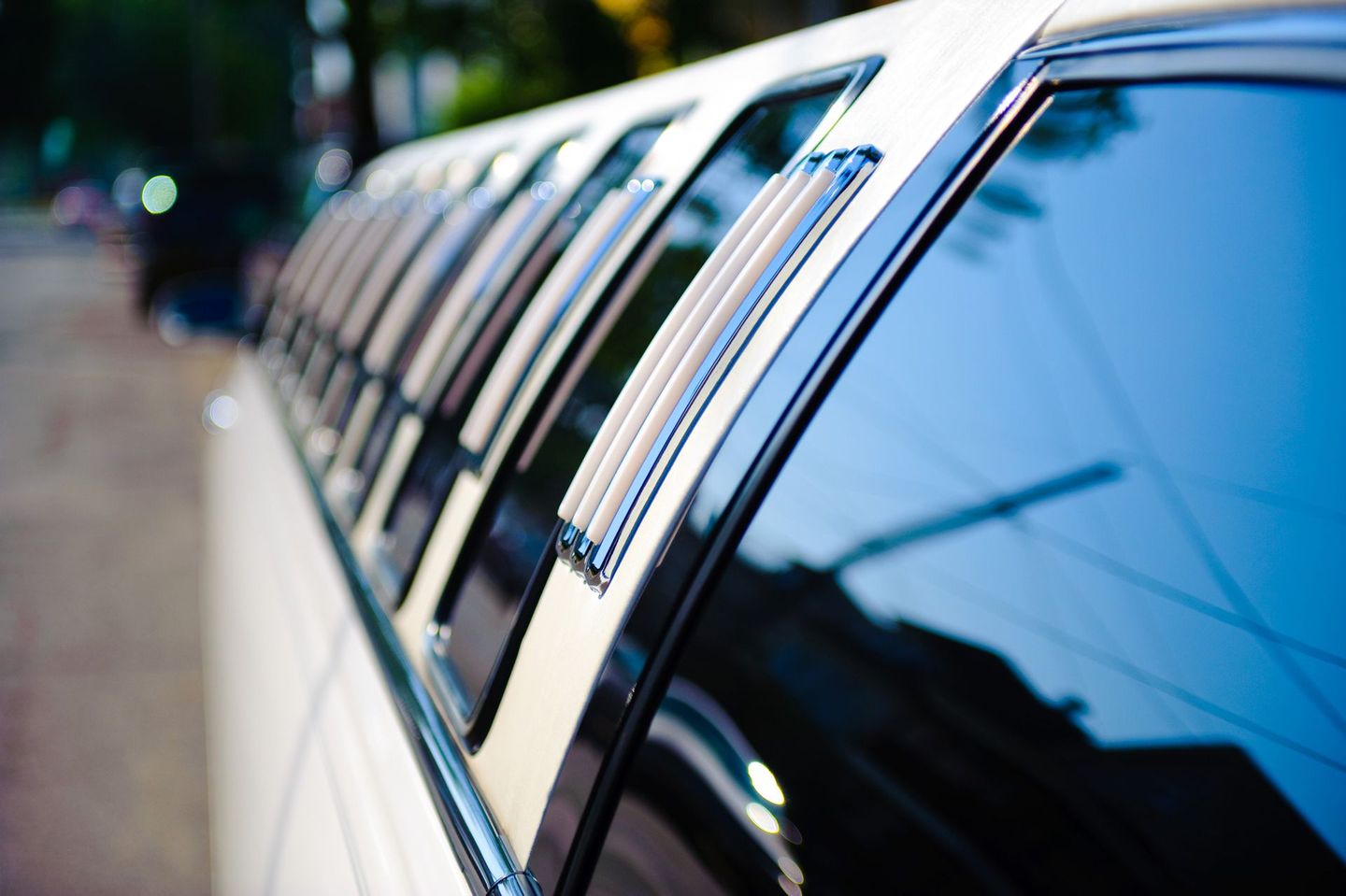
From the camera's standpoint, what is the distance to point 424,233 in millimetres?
3146

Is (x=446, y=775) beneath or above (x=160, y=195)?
above

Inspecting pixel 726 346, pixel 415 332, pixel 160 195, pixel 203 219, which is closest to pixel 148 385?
pixel 203 219

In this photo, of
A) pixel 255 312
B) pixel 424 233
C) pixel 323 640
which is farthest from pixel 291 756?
pixel 255 312

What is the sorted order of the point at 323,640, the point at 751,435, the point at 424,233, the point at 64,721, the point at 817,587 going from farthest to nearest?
the point at 64,721, the point at 424,233, the point at 323,640, the point at 817,587, the point at 751,435

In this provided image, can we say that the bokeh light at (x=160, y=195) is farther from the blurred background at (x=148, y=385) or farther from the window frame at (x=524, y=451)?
the window frame at (x=524, y=451)

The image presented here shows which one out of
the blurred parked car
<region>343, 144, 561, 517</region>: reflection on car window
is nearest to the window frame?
<region>343, 144, 561, 517</region>: reflection on car window

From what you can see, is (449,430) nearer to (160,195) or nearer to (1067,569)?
(1067,569)

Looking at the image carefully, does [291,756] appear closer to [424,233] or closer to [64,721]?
[424,233]

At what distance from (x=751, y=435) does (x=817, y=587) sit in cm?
20

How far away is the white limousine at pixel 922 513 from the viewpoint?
2.96ft

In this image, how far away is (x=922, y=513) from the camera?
1210mm

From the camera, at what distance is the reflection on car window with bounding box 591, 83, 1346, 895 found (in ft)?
2.90

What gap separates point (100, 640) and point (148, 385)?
6878mm

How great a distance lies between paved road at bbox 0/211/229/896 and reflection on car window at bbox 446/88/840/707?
88.6 inches
